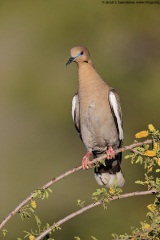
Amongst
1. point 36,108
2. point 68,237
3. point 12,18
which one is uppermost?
point 12,18

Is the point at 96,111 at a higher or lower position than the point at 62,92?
lower

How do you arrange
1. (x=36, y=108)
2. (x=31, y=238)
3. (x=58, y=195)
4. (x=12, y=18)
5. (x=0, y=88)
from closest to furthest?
(x=31, y=238) < (x=58, y=195) < (x=36, y=108) < (x=0, y=88) < (x=12, y=18)

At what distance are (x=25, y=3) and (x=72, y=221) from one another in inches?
606

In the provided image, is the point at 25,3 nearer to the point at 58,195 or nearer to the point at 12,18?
the point at 12,18

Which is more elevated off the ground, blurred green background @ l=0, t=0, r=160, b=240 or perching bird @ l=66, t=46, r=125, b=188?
blurred green background @ l=0, t=0, r=160, b=240

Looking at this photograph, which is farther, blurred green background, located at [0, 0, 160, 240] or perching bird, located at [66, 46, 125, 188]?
blurred green background, located at [0, 0, 160, 240]

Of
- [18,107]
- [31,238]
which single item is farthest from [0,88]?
[31,238]

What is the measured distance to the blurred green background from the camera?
1383 centimetres

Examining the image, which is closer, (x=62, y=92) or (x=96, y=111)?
(x=96, y=111)

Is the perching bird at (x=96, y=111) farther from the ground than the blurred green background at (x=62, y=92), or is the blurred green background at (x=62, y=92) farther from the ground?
the blurred green background at (x=62, y=92)

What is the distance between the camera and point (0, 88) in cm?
2208

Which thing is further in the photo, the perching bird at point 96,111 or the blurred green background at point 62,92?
the blurred green background at point 62,92

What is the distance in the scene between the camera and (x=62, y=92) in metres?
20.4

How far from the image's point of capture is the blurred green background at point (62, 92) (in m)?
13.8
